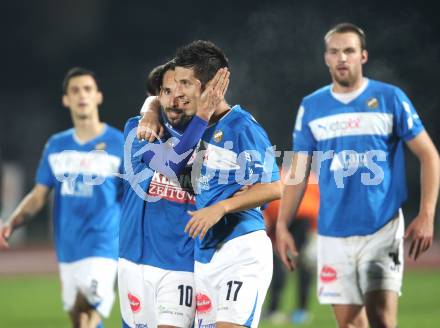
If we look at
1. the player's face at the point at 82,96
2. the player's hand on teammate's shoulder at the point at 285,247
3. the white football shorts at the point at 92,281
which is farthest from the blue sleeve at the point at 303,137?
the player's face at the point at 82,96

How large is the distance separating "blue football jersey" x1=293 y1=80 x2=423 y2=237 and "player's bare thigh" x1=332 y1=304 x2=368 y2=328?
471 millimetres

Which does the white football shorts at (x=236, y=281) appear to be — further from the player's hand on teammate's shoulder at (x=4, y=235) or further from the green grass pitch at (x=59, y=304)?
the green grass pitch at (x=59, y=304)

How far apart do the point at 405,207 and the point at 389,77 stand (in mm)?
16327

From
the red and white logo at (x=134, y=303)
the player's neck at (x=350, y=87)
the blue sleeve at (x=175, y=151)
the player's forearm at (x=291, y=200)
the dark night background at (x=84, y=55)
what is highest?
the dark night background at (x=84, y=55)

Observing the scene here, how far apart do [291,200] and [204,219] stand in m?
1.76

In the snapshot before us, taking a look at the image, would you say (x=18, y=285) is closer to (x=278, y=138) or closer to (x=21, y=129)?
(x=278, y=138)

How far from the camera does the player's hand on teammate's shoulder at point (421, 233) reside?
549cm

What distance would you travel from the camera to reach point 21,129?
25.8 metres

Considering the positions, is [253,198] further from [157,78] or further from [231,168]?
[157,78]

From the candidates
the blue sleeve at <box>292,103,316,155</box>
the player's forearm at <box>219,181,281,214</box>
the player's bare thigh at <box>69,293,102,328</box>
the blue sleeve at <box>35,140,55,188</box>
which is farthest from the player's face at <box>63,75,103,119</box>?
the player's forearm at <box>219,181,281,214</box>

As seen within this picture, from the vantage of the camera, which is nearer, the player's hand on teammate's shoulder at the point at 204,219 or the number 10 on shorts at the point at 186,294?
the player's hand on teammate's shoulder at the point at 204,219

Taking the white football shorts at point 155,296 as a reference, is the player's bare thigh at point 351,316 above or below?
below

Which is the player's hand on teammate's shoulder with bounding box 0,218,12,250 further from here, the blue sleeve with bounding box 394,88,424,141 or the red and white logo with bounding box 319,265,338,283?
the blue sleeve with bounding box 394,88,424,141

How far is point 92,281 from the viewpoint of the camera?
7.20m
